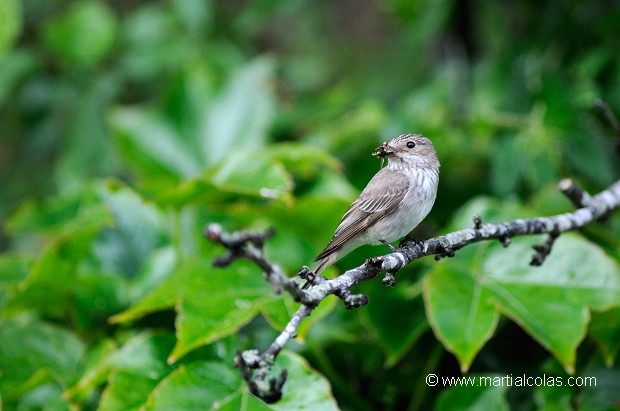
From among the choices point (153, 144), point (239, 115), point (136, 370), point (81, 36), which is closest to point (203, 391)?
point (136, 370)

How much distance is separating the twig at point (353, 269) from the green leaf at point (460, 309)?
421 mm

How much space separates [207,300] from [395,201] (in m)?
0.91

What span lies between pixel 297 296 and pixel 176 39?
397 cm

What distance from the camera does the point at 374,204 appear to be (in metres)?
1.57

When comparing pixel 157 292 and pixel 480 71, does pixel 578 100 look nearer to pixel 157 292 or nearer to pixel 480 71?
pixel 480 71

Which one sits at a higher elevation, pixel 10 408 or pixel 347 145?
pixel 347 145

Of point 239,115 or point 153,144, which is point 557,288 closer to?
point 239,115

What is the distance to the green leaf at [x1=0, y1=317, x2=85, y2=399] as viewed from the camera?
2365 millimetres

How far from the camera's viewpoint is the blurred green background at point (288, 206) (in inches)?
86.8

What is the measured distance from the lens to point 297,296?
1.17 m

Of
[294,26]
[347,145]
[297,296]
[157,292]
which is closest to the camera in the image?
[297,296]

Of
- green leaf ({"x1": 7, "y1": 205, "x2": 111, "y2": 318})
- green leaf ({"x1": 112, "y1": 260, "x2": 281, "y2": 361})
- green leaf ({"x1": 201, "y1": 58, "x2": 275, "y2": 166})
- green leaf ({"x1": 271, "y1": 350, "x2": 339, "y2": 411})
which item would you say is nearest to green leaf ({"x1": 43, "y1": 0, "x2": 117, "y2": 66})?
green leaf ({"x1": 201, "y1": 58, "x2": 275, "y2": 166})

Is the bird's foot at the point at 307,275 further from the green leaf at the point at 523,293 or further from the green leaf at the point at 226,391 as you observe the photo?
the green leaf at the point at 523,293

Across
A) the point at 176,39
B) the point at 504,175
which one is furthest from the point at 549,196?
the point at 176,39
